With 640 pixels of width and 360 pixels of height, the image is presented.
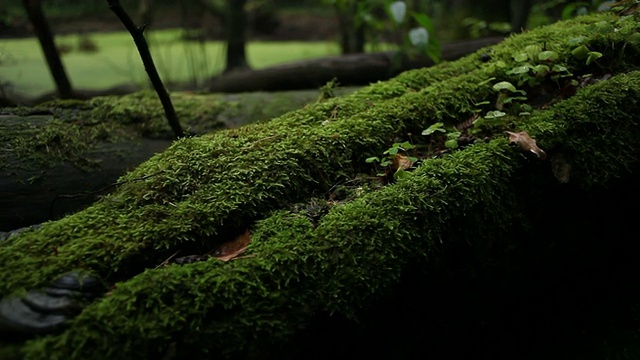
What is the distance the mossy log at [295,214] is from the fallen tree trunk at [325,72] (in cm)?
168

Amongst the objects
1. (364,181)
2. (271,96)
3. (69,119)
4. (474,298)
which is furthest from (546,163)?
(69,119)

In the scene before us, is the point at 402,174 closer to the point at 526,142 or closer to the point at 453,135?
the point at 453,135

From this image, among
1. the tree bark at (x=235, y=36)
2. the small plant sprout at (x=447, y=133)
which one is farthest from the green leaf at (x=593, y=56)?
the tree bark at (x=235, y=36)

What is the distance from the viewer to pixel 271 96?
316 centimetres

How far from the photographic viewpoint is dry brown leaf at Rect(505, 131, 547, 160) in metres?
1.57

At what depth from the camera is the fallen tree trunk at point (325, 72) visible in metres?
3.69

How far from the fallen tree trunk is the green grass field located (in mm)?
2726

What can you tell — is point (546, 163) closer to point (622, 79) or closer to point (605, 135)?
point (605, 135)

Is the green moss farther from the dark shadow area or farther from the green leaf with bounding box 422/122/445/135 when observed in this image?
the dark shadow area

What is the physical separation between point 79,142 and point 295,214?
4.58 ft

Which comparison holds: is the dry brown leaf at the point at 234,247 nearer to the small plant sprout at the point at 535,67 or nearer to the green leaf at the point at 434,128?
the green leaf at the point at 434,128

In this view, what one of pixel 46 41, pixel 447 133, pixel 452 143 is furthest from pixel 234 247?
pixel 46 41

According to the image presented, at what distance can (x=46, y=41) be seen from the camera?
319 cm

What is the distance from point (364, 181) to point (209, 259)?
66cm
